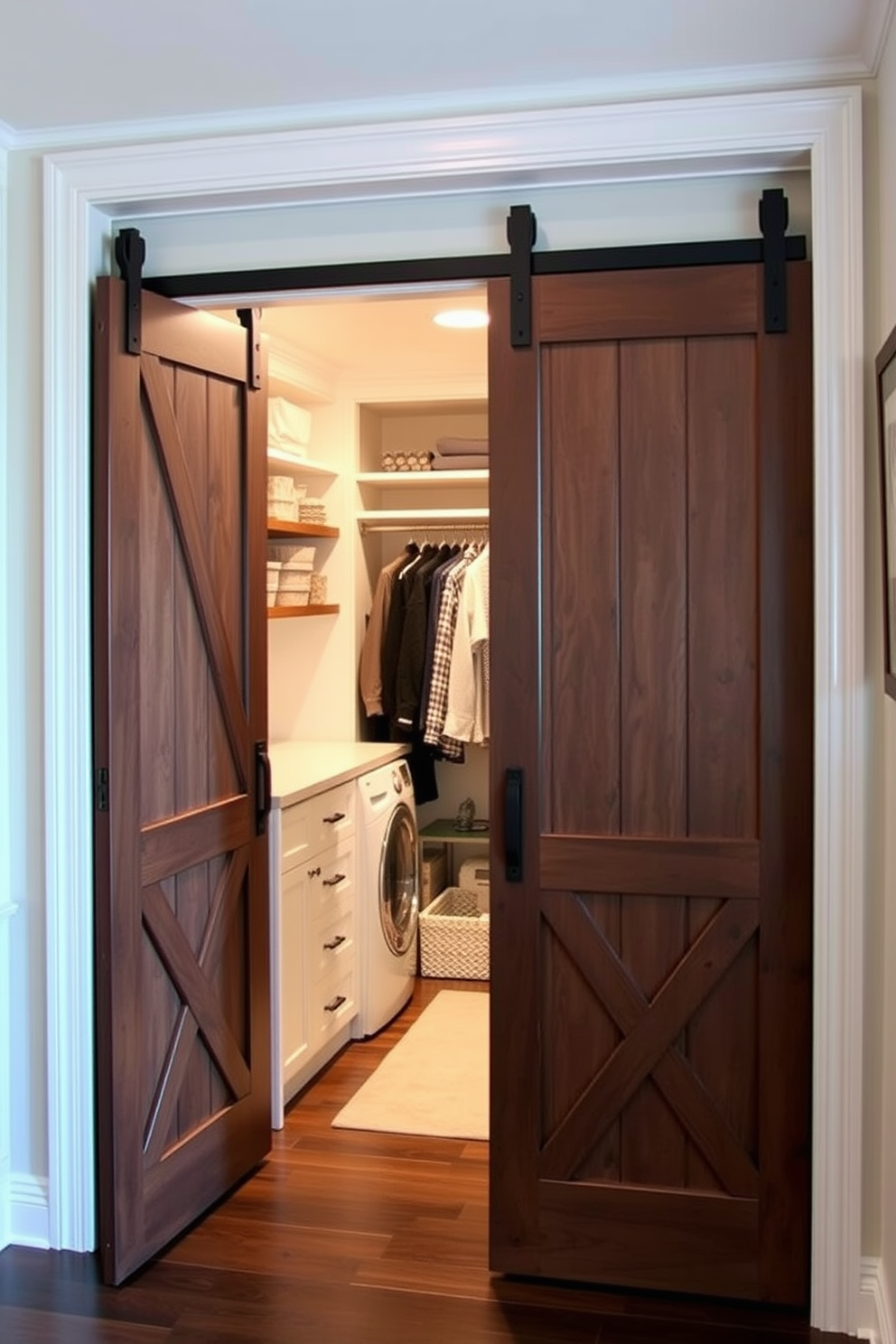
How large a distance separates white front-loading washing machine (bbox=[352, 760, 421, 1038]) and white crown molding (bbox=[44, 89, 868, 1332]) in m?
1.65

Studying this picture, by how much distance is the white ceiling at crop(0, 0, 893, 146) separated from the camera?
2.29m

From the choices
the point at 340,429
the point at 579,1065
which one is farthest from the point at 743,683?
the point at 340,429

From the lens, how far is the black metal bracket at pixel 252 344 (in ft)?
10.8

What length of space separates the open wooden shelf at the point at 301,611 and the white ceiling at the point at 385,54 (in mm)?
1876

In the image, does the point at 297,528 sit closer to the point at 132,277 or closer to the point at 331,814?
the point at 331,814

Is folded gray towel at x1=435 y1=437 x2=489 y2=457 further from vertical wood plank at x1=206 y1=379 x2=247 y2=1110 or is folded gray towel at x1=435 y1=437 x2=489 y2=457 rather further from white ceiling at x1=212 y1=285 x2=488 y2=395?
vertical wood plank at x1=206 y1=379 x2=247 y2=1110

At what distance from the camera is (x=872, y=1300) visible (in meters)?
2.53

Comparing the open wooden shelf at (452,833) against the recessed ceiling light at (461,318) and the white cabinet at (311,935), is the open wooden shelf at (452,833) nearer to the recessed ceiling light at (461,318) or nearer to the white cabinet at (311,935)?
the white cabinet at (311,935)

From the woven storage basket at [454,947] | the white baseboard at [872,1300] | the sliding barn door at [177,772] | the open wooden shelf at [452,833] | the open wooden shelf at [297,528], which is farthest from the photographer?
the open wooden shelf at [452,833]

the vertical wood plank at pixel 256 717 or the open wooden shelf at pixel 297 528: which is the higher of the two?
the open wooden shelf at pixel 297 528

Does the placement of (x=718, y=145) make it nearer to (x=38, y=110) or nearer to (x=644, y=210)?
(x=644, y=210)

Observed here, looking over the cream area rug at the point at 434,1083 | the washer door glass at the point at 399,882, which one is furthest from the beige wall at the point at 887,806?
the washer door glass at the point at 399,882

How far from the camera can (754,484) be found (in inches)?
104

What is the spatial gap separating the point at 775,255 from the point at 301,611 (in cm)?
248
